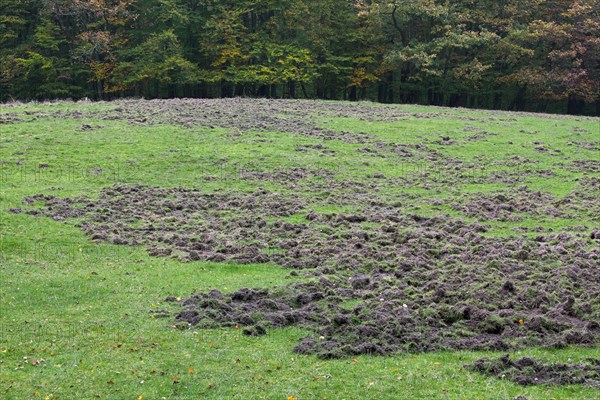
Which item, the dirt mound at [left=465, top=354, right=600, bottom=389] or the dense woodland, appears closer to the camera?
the dirt mound at [left=465, top=354, right=600, bottom=389]

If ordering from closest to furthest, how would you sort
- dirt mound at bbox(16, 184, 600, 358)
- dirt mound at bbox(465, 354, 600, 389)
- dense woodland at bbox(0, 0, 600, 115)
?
dirt mound at bbox(465, 354, 600, 389) < dirt mound at bbox(16, 184, 600, 358) < dense woodland at bbox(0, 0, 600, 115)

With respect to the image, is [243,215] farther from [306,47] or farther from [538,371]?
[306,47]

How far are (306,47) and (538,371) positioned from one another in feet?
196

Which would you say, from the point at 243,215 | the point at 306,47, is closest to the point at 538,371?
the point at 243,215

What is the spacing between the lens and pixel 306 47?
67.8m

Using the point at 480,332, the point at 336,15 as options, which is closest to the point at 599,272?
the point at 480,332

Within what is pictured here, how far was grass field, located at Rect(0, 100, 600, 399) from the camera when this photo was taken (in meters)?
11.3

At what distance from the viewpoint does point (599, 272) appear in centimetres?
1633

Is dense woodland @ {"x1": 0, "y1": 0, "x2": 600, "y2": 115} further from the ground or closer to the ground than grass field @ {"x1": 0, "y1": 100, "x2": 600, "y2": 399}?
further from the ground

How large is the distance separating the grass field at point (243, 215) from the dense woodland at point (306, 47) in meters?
16.8

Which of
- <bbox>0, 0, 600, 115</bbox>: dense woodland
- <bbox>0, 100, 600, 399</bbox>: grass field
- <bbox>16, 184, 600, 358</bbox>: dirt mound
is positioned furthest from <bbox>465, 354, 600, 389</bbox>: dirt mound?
<bbox>0, 0, 600, 115</bbox>: dense woodland

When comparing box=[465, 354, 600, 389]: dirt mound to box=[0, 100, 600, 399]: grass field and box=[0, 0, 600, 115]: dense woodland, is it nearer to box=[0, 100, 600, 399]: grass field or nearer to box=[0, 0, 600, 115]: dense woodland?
box=[0, 100, 600, 399]: grass field

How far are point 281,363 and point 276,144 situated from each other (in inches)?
901

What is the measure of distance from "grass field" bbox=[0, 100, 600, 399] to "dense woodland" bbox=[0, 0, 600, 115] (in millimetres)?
16768
